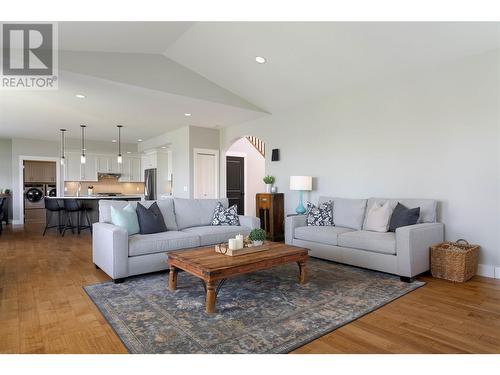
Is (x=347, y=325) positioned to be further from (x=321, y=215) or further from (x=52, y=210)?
(x=52, y=210)

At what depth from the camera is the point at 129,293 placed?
3074mm

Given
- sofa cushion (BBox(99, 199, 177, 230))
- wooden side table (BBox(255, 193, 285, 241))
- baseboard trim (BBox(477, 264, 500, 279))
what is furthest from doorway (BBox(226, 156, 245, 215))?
baseboard trim (BBox(477, 264, 500, 279))

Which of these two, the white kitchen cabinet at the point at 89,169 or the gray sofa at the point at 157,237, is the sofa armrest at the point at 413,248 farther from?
the white kitchen cabinet at the point at 89,169

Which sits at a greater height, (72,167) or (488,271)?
(72,167)

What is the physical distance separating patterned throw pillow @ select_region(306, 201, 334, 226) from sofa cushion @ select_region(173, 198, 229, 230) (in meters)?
1.57

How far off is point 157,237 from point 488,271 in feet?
13.3

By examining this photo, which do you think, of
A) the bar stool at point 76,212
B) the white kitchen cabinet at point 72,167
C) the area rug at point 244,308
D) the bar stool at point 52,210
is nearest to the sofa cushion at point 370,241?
the area rug at point 244,308

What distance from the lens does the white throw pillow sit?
4031 mm

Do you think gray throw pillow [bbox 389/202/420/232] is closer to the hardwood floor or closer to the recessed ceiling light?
the hardwood floor

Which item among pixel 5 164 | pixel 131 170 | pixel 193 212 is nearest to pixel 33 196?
pixel 5 164

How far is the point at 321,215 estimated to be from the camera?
15.6 ft

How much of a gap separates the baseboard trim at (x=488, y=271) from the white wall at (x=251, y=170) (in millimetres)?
5734
